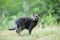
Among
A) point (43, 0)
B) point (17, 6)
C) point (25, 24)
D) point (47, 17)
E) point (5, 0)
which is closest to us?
point (25, 24)

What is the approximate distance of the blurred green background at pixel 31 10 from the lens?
1484 cm

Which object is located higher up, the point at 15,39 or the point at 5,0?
the point at 5,0

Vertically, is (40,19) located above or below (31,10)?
below

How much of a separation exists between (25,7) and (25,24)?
10.1m

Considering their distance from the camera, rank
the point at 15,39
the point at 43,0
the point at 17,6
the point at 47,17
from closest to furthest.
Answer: the point at 15,39 → the point at 47,17 → the point at 43,0 → the point at 17,6

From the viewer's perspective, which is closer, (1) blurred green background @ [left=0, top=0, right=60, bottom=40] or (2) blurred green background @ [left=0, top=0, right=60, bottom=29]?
(1) blurred green background @ [left=0, top=0, right=60, bottom=40]

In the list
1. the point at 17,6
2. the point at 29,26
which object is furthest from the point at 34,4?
the point at 29,26

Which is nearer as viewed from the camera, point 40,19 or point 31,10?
point 40,19

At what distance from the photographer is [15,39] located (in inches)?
309

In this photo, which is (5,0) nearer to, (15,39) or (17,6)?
(17,6)

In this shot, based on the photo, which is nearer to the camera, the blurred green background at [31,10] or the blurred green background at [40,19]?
the blurred green background at [40,19]

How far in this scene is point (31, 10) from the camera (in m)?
17.3

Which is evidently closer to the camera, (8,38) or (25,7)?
(8,38)

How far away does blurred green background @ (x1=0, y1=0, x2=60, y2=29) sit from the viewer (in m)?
14.8
